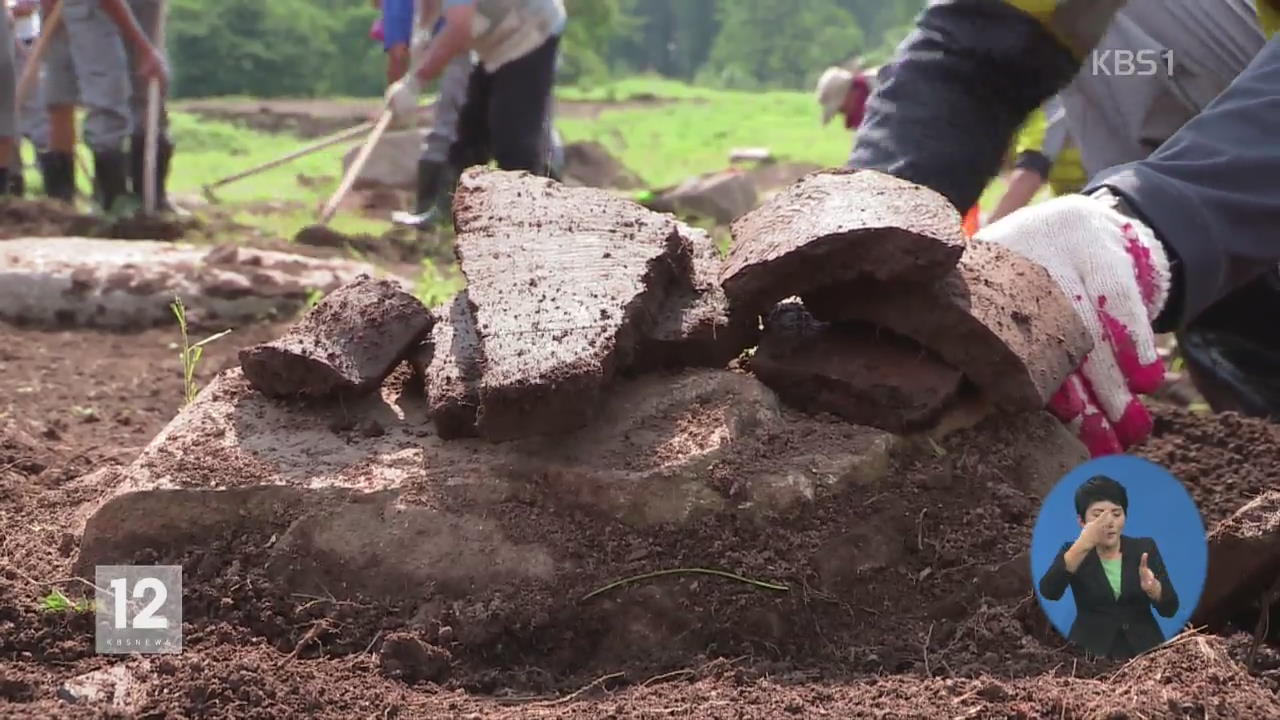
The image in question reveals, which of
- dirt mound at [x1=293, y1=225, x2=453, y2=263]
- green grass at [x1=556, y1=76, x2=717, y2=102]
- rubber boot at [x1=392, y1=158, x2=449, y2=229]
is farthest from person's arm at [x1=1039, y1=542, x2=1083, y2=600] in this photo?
green grass at [x1=556, y1=76, x2=717, y2=102]

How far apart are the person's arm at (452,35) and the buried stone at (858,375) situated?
4.26 metres

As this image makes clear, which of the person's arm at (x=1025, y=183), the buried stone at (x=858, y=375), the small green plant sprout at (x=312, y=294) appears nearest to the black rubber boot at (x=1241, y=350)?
the buried stone at (x=858, y=375)

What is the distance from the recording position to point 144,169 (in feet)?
21.3

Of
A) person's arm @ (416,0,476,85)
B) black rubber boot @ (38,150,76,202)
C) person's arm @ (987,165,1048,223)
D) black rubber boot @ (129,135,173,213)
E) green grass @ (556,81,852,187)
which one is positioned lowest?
green grass @ (556,81,852,187)

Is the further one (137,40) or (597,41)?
(597,41)

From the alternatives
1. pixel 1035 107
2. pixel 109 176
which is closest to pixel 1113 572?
pixel 1035 107

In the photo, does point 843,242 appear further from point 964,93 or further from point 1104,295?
point 964,93

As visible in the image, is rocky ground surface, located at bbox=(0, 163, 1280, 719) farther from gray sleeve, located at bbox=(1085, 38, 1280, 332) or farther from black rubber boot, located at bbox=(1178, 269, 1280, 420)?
black rubber boot, located at bbox=(1178, 269, 1280, 420)

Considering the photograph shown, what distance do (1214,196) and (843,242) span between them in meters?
0.57

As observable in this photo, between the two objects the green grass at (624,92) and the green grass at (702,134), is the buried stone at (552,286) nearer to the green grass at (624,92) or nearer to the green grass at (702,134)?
the green grass at (702,134)

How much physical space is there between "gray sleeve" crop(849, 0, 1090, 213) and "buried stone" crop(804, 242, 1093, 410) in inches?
20.7

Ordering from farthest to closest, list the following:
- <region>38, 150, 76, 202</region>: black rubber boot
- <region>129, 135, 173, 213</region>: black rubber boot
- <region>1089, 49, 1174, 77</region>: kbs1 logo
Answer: <region>38, 150, 76, 202</region>: black rubber boot
<region>129, 135, 173, 213</region>: black rubber boot
<region>1089, 49, 1174, 77</region>: kbs1 logo

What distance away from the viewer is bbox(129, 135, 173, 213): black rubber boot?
657 cm

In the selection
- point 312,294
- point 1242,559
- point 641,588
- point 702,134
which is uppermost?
point 1242,559
